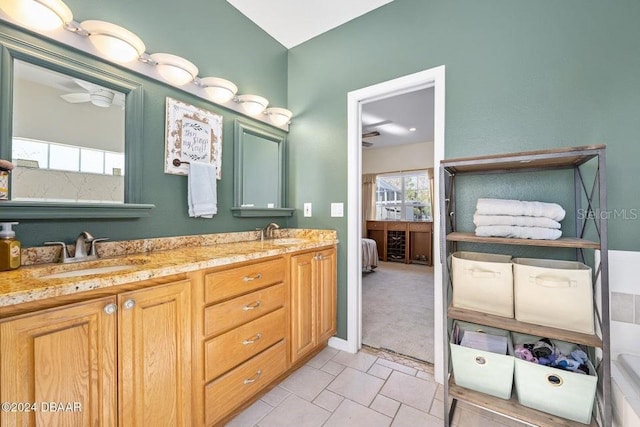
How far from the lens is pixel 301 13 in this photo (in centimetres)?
214

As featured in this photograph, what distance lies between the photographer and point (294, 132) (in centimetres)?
251

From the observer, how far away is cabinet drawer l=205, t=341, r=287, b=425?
1258mm

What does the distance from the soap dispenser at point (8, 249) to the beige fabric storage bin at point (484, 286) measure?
2.03 meters

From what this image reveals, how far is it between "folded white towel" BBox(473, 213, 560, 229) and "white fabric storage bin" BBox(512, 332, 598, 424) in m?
0.67

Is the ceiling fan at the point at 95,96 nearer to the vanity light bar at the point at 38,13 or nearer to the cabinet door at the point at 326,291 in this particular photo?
the vanity light bar at the point at 38,13

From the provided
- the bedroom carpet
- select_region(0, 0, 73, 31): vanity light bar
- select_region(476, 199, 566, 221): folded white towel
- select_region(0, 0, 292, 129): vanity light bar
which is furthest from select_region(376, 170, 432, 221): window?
select_region(0, 0, 73, 31): vanity light bar

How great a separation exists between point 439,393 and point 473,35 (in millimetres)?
2327

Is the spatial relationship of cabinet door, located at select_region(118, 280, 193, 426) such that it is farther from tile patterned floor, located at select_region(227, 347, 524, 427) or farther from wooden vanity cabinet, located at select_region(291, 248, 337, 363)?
wooden vanity cabinet, located at select_region(291, 248, 337, 363)

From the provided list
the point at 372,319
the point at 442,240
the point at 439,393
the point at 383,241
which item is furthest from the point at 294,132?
the point at 383,241

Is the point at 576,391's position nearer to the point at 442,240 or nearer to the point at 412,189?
the point at 442,240

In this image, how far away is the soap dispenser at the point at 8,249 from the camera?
3.34ft

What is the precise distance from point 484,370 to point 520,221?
79 cm

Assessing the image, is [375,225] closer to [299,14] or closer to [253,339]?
[299,14]

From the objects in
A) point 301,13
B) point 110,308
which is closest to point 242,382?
point 110,308
